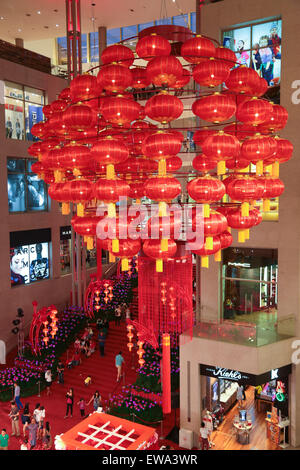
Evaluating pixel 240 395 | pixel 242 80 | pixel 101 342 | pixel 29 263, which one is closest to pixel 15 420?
pixel 101 342

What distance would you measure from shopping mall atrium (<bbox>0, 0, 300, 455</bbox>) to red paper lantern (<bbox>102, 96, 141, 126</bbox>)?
0.06 ft

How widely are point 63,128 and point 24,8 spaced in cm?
1477

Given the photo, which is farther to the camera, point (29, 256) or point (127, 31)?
point (127, 31)

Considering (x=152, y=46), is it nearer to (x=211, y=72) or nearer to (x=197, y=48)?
(x=197, y=48)

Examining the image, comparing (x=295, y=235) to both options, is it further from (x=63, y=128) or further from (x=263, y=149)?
(x=63, y=128)

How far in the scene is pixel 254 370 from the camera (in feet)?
30.2

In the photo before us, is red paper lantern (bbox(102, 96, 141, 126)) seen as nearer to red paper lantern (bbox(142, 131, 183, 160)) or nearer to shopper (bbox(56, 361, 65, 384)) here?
red paper lantern (bbox(142, 131, 183, 160))

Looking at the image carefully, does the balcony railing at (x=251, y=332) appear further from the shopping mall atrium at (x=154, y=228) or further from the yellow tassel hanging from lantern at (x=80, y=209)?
the yellow tassel hanging from lantern at (x=80, y=209)

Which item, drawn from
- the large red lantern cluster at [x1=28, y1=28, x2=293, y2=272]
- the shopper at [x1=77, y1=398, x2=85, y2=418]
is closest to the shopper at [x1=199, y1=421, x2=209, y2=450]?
the shopper at [x1=77, y1=398, x2=85, y2=418]

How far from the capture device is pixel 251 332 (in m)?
9.64

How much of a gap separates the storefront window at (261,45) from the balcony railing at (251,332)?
5.90 meters

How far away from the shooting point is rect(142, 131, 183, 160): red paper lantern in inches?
147

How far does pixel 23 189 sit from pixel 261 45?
403 inches

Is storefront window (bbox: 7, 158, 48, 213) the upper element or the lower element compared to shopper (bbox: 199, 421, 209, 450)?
upper
